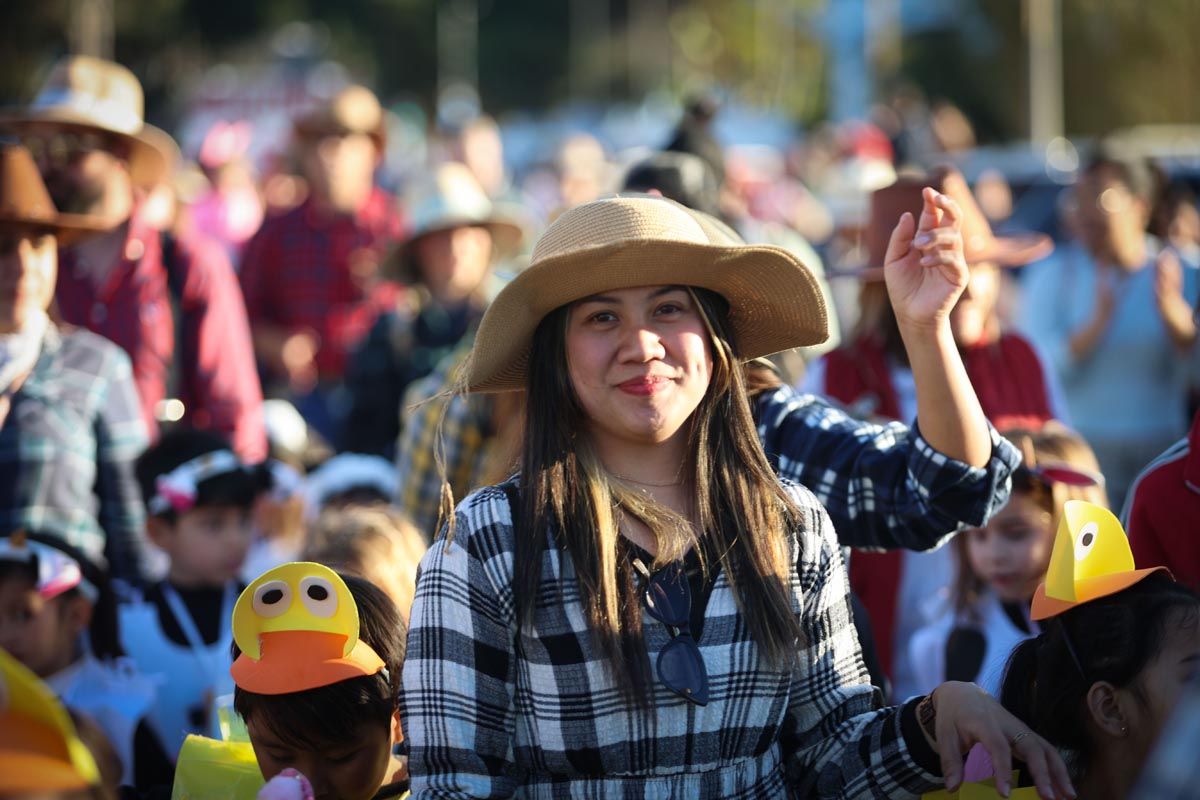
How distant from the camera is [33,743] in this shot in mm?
2098

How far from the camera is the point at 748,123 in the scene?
31.5 metres

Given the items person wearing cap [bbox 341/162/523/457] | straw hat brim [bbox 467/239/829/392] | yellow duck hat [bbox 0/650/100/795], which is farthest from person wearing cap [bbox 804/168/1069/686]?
yellow duck hat [bbox 0/650/100/795]

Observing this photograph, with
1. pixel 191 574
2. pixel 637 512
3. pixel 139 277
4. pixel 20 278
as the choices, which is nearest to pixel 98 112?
pixel 139 277

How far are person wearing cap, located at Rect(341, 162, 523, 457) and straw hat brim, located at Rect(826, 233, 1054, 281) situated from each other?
2.00m

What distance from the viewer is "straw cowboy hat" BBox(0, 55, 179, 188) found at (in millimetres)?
6211

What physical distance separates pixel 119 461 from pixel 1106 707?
3.14 m

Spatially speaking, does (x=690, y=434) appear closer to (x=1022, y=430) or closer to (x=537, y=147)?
(x=1022, y=430)

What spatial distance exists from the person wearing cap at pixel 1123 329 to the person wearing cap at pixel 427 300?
2706 millimetres

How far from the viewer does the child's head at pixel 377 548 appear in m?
4.33

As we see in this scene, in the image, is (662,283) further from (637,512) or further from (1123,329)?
(1123,329)

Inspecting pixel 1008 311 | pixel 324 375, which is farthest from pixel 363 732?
pixel 1008 311

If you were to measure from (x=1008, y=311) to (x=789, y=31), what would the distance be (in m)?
42.3

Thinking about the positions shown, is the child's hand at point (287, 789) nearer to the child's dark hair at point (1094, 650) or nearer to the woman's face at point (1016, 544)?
the child's dark hair at point (1094, 650)

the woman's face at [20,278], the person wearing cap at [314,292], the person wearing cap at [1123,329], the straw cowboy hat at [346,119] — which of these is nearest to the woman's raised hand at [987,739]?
the woman's face at [20,278]
